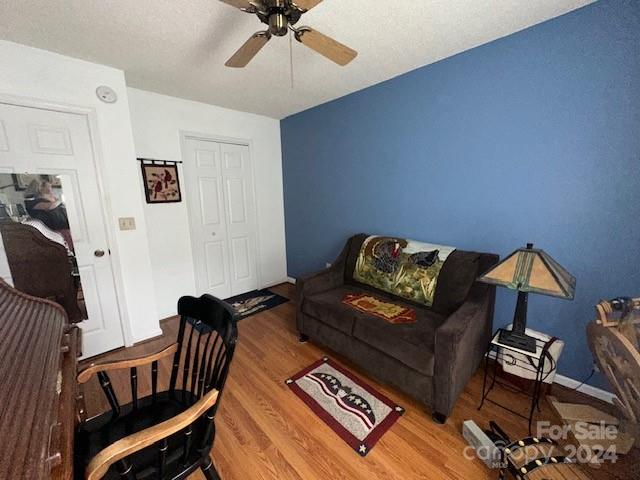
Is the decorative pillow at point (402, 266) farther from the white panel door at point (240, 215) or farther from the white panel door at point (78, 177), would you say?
the white panel door at point (78, 177)

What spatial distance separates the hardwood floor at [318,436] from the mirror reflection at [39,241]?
0.81 metres

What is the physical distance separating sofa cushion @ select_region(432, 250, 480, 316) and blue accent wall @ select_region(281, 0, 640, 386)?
Answer: 24cm

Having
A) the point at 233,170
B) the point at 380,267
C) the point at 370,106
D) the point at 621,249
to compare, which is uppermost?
the point at 370,106

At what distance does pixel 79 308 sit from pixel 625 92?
13.4 feet

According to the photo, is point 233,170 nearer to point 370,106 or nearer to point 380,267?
point 370,106

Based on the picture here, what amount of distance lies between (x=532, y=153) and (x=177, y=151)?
128 inches

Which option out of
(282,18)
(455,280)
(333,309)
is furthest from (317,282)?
(282,18)

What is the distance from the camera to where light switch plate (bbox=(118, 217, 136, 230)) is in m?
2.26

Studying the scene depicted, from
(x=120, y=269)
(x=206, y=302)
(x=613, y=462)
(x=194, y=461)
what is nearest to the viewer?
(x=194, y=461)

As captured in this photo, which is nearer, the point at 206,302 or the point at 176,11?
the point at 206,302

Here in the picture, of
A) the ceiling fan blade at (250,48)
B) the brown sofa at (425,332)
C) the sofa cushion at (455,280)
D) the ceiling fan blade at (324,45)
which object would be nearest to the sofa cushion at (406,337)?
the brown sofa at (425,332)

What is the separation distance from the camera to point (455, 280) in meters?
1.94

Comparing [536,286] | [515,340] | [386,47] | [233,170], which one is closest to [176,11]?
[386,47]

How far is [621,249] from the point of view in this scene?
1.54 m
